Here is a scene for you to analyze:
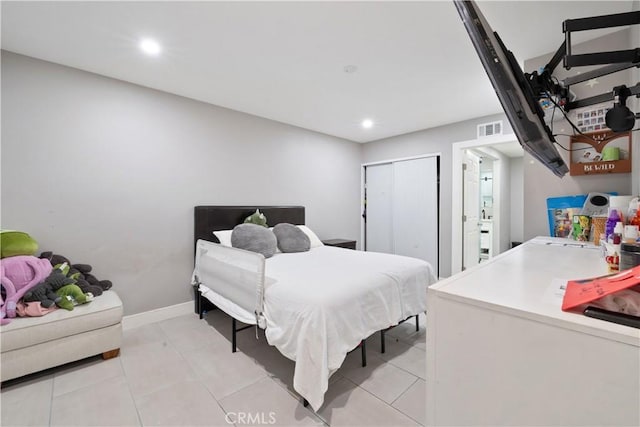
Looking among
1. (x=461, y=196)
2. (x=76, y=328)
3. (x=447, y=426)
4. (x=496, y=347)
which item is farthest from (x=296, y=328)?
(x=461, y=196)

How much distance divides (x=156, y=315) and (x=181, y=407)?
1.49 meters

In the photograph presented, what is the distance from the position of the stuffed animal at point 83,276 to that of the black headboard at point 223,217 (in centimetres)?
93

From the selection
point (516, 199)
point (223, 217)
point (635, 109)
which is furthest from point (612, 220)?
point (516, 199)

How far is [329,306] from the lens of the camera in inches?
62.8

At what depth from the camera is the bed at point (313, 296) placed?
154 cm

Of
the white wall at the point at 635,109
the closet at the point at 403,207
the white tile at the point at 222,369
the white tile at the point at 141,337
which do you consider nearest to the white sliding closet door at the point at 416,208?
the closet at the point at 403,207

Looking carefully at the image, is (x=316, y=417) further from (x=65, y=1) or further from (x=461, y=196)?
(x=461, y=196)

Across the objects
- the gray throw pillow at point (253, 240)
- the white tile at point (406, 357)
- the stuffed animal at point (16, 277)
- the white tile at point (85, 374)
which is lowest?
the white tile at point (406, 357)

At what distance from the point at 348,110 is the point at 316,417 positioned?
314 cm

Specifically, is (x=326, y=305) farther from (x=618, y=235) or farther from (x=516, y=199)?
(x=516, y=199)

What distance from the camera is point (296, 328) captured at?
1.63m

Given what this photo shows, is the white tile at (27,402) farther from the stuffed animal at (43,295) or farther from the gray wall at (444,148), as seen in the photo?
the gray wall at (444,148)

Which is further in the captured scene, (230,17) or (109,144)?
(109,144)

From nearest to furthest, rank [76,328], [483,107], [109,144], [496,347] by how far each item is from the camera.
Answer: [496,347], [76,328], [109,144], [483,107]
